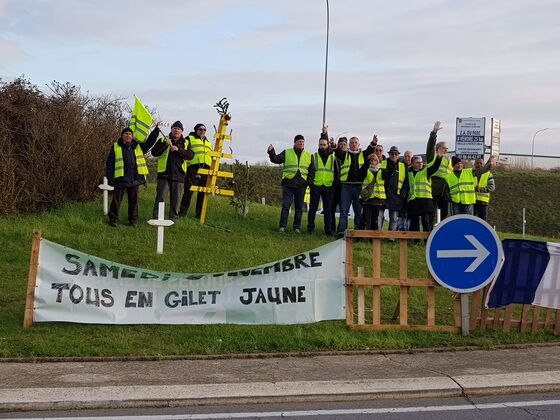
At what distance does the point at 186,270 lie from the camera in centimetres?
1097

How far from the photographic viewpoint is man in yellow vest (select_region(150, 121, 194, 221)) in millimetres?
13844

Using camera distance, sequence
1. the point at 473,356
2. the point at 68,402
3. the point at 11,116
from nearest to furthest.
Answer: the point at 68,402 → the point at 473,356 → the point at 11,116

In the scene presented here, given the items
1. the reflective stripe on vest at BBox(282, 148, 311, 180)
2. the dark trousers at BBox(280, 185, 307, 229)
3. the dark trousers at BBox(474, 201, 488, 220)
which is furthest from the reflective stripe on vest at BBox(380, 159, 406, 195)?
the dark trousers at BBox(474, 201, 488, 220)

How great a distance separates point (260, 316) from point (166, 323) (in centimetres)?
114

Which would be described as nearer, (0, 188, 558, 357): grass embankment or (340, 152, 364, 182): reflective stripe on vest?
(0, 188, 558, 357): grass embankment

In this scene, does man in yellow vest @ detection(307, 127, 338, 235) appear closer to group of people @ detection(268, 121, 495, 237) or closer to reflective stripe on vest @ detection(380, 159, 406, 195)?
group of people @ detection(268, 121, 495, 237)

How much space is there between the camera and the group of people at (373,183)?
14008 mm

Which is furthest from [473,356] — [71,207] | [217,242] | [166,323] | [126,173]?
[71,207]

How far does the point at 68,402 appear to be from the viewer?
19.9 ft

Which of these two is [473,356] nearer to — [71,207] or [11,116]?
[71,207]

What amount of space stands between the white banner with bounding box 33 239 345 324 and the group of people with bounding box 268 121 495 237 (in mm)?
5497

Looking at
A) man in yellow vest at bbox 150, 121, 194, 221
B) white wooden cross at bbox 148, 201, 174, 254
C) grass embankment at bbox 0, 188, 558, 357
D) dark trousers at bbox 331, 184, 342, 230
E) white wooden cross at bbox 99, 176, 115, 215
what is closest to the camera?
grass embankment at bbox 0, 188, 558, 357

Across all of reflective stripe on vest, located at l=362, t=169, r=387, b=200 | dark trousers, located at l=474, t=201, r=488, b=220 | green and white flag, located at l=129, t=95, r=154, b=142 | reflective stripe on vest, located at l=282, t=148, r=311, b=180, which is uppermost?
green and white flag, located at l=129, t=95, r=154, b=142

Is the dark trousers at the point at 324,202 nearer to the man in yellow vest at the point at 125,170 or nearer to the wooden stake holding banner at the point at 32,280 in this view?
the man in yellow vest at the point at 125,170
